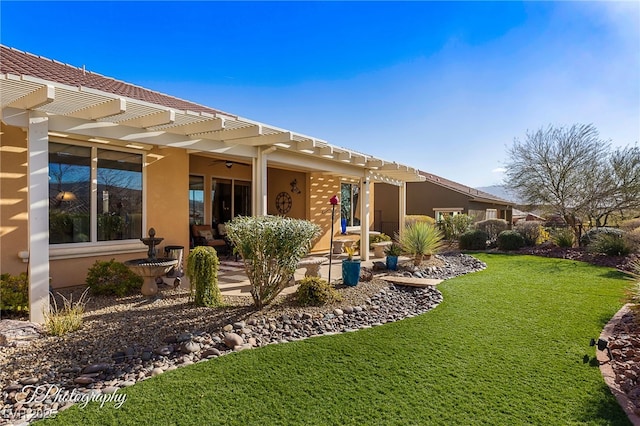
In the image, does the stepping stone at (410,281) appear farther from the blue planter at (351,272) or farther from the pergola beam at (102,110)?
the pergola beam at (102,110)

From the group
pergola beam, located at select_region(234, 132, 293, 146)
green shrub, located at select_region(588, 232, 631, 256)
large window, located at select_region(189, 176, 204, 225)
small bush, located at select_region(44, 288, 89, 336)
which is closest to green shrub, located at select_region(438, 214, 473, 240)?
green shrub, located at select_region(588, 232, 631, 256)

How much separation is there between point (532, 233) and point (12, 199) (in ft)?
62.6

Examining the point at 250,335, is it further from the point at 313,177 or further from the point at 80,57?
the point at 80,57

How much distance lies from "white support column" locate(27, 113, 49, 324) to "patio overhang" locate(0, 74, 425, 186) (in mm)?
256

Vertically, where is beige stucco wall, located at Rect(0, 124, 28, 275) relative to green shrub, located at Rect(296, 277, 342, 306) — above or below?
above

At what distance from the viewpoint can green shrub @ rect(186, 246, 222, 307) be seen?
18.2 ft

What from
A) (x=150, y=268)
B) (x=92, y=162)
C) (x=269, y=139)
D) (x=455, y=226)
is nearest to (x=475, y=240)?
(x=455, y=226)

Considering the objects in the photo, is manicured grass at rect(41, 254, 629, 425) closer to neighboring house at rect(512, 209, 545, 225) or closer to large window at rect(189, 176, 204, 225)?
large window at rect(189, 176, 204, 225)

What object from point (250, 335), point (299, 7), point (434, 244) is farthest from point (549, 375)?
point (299, 7)

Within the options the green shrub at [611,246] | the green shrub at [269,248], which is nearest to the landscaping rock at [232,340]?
the green shrub at [269,248]

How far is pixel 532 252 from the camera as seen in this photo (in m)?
15.0

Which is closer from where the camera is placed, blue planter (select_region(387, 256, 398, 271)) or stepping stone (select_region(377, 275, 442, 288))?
stepping stone (select_region(377, 275, 442, 288))

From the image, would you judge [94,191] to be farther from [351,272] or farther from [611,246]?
[611,246]

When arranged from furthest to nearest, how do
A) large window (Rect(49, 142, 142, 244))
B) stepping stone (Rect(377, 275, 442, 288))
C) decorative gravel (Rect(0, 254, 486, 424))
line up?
stepping stone (Rect(377, 275, 442, 288))
large window (Rect(49, 142, 142, 244))
decorative gravel (Rect(0, 254, 486, 424))
